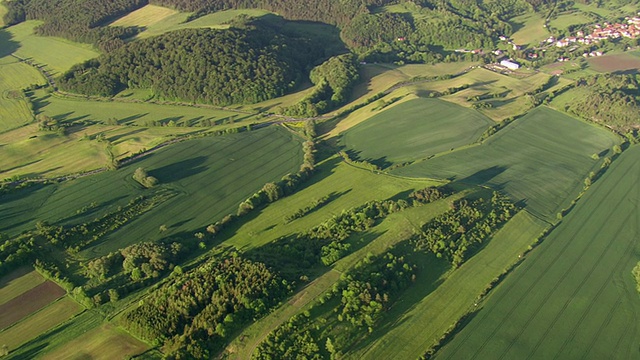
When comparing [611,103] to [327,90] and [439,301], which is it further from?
[439,301]

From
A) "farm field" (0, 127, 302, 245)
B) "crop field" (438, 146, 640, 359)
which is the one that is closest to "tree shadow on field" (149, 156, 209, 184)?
"farm field" (0, 127, 302, 245)

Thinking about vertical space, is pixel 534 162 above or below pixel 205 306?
above

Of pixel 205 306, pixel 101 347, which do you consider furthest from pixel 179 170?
pixel 101 347

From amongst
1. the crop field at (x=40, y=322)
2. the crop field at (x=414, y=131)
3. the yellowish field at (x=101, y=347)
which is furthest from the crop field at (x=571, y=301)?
the crop field at (x=40, y=322)

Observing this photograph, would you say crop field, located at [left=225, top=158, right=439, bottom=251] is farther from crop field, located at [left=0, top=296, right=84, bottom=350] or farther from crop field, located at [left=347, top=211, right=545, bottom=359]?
crop field, located at [left=0, top=296, right=84, bottom=350]

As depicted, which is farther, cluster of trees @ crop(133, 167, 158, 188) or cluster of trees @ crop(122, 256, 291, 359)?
cluster of trees @ crop(133, 167, 158, 188)

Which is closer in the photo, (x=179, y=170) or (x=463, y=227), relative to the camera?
(x=463, y=227)
